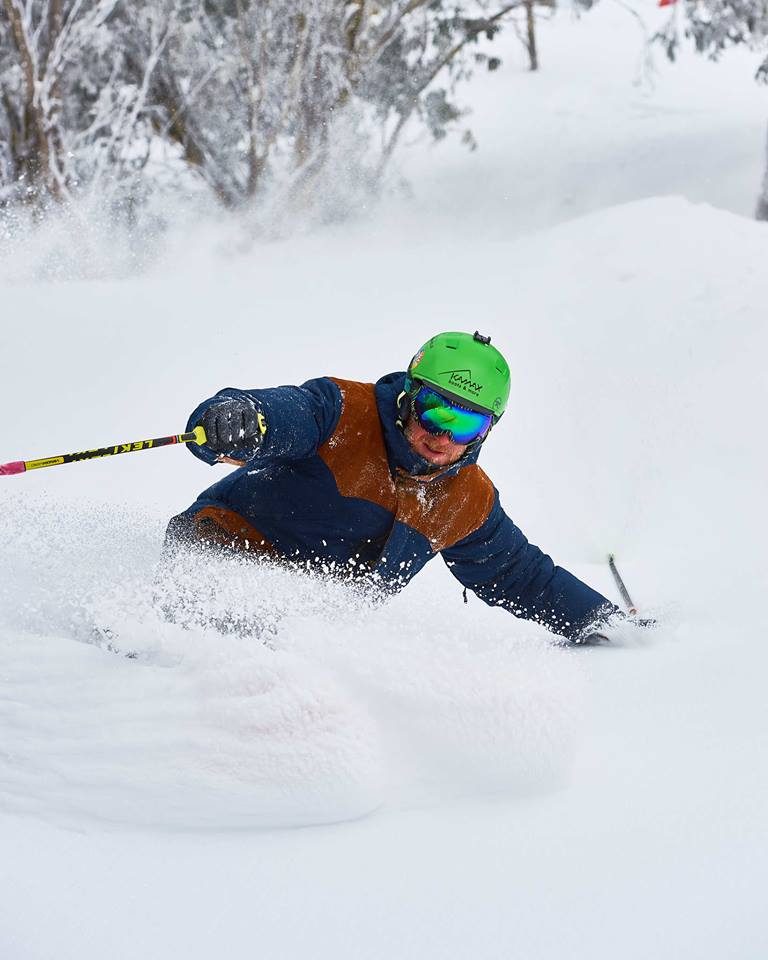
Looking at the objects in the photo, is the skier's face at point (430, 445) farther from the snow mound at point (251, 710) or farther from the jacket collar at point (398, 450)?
the snow mound at point (251, 710)

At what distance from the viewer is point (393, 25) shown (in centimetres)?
1241

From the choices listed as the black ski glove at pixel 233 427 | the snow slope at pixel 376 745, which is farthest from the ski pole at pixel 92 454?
the snow slope at pixel 376 745

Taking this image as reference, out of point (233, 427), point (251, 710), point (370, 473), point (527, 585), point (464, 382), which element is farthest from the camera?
point (527, 585)

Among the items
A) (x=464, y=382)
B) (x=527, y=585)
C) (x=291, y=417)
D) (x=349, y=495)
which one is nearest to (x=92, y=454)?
(x=291, y=417)

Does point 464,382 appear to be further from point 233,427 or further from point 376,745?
point 376,745

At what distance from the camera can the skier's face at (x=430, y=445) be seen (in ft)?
9.49

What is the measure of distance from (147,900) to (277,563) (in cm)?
131

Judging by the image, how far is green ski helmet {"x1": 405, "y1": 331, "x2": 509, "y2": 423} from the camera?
2877 mm

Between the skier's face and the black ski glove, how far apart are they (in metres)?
0.50

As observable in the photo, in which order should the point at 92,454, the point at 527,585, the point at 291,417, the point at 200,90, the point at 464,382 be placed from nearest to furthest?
the point at 92,454 → the point at 291,417 → the point at 464,382 → the point at 527,585 → the point at 200,90

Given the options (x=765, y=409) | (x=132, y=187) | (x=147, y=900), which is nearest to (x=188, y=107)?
(x=132, y=187)

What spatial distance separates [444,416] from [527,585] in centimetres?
92

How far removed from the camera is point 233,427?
2.49 metres

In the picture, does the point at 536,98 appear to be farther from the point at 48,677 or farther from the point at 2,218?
the point at 48,677
